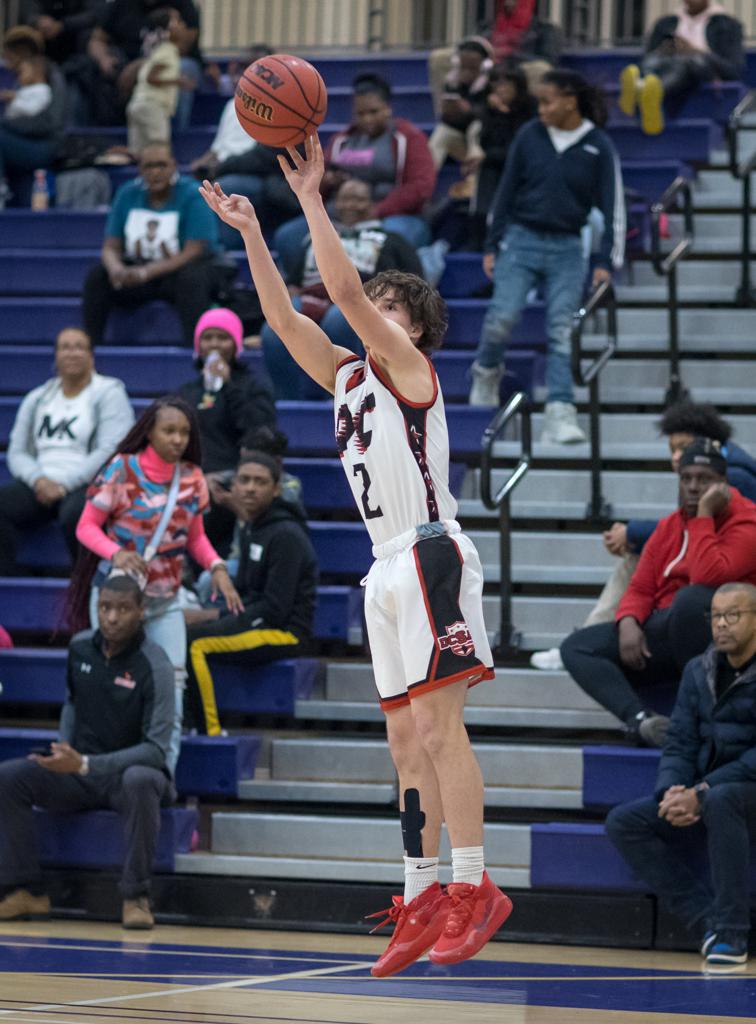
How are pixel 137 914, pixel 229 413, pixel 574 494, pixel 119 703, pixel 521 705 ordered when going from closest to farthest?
pixel 137 914
pixel 119 703
pixel 521 705
pixel 229 413
pixel 574 494

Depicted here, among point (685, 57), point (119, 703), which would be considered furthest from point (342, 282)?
point (685, 57)

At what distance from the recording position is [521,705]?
330 inches

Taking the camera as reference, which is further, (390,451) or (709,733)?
(709,733)

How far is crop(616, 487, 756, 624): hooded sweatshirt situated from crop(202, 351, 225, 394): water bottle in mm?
2630

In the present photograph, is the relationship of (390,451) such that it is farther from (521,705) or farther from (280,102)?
(521,705)

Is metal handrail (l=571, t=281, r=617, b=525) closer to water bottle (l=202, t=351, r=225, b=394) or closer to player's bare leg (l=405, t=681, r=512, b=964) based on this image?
water bottle (l=202, t=351, r=225, b=394)

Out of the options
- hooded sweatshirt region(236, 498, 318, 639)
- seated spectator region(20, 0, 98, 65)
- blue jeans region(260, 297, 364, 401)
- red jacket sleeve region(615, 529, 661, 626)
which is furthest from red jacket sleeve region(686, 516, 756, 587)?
seated spectator region(20, 0, 98, 65)

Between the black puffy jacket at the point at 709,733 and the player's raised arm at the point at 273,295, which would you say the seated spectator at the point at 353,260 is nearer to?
the black puffy jacket at the point at 709,733

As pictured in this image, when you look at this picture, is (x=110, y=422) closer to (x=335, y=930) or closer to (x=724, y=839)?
(x=335, y=930)

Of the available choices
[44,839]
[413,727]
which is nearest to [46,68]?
[44,839]

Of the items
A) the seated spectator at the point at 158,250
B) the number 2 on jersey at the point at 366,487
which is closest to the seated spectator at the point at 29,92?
the seated spectator at the point at 158,250

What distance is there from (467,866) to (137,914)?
2.80m

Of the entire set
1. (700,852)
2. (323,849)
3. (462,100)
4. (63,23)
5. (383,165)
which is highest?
(63,23)

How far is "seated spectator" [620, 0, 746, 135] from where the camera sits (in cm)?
1152
